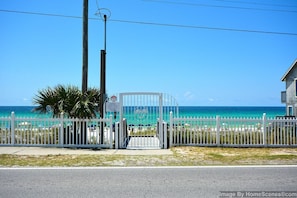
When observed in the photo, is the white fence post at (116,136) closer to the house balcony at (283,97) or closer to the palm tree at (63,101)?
the palm tree at (63,101)

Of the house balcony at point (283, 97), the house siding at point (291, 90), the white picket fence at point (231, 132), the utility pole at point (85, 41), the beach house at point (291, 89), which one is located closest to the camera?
the white picket fence at point (231, 132)

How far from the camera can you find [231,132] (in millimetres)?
11648

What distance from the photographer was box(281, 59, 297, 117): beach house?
26.7m

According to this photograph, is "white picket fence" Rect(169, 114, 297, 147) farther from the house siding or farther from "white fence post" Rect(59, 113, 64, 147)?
the house siding

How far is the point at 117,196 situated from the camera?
4.87m

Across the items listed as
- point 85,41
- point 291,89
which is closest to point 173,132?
point 85,41

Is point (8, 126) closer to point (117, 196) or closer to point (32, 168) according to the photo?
point (32, 168)

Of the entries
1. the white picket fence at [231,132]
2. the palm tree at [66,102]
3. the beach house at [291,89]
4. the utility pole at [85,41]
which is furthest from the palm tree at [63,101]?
the beach house at [291,89]

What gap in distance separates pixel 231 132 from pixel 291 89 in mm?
19880

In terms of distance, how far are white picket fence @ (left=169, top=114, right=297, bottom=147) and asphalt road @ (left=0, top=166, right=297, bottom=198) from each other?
4223 mm

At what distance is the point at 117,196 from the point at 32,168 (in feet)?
12.0

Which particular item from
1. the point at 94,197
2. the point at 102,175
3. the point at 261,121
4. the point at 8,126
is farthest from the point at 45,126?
the point at 261,121

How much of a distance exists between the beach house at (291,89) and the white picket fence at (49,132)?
23369mm

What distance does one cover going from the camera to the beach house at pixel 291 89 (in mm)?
26688
